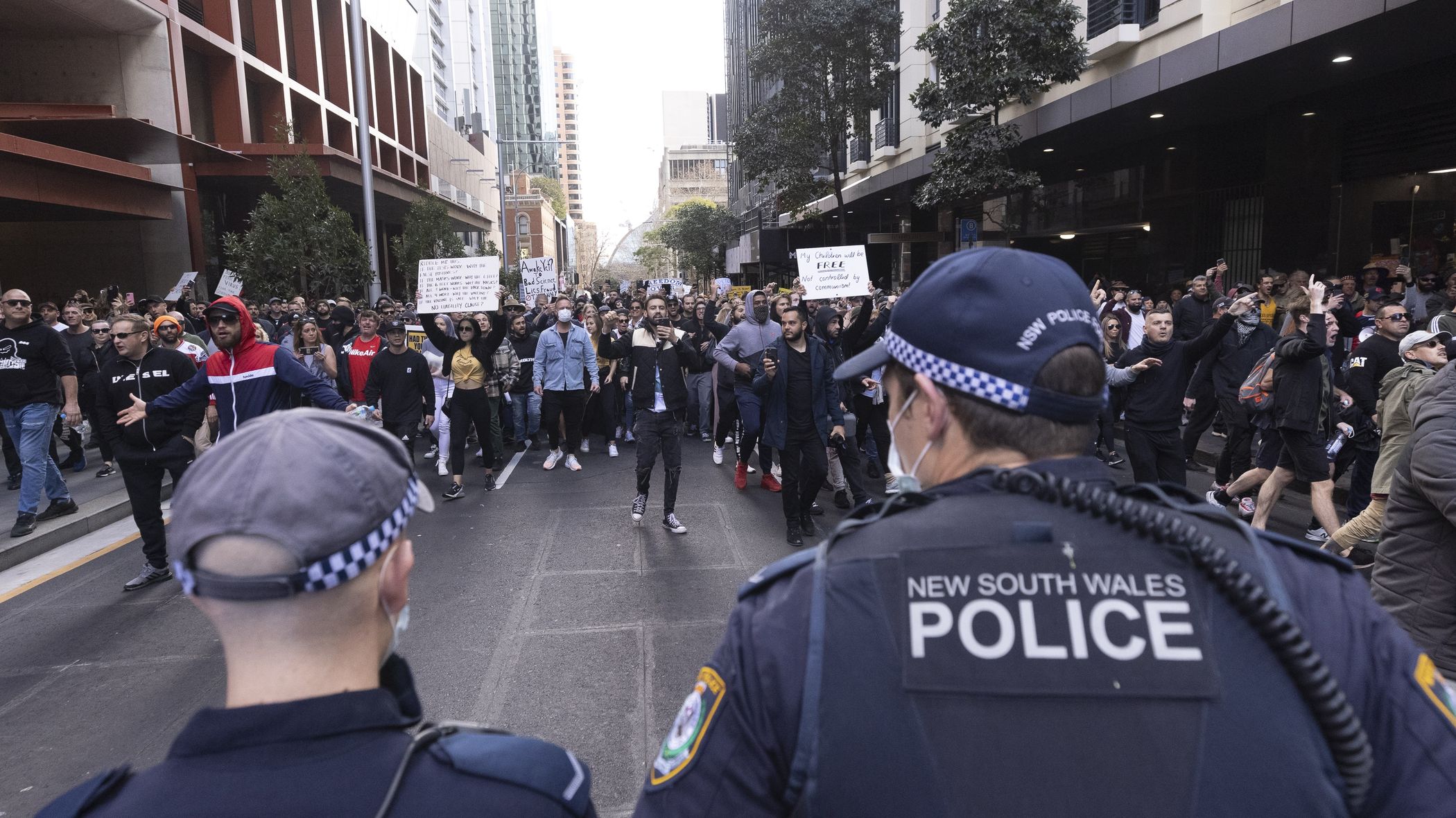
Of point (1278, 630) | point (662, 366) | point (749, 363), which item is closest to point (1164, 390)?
point (749, 363)

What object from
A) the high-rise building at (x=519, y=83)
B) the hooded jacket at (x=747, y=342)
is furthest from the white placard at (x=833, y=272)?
the high-rise building at (x=519, y=83)

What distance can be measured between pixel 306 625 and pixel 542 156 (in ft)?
495

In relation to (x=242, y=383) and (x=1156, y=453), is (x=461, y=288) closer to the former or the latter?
(x=242, y=383)

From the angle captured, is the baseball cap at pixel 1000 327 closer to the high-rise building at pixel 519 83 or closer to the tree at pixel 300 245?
the tree at pixel 300 245

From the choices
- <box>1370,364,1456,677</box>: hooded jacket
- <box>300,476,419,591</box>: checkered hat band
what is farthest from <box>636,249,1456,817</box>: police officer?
<box>1370,364,1456,677</box>: hooded jacket

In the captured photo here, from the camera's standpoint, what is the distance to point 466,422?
966cm

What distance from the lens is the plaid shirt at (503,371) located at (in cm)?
1091

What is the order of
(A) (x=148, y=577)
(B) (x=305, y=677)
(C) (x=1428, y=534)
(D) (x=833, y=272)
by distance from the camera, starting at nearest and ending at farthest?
(B) (x=305, y=677) < (C) (x=1428, y=534) < (A) (x=148, y=577) < (D) (x=833, y=272)

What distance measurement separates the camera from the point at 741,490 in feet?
31.3

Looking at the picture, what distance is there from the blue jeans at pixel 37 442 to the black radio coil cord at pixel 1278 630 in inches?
369

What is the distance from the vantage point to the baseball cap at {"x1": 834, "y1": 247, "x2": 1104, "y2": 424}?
137 centimetres

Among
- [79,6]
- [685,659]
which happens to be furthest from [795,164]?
[685,659]

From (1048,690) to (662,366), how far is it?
26.1ft

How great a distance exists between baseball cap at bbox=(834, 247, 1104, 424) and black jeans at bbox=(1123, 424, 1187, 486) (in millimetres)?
6115
